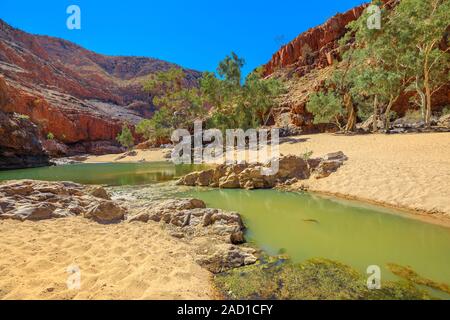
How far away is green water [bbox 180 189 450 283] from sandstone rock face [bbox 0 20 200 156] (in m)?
43.7

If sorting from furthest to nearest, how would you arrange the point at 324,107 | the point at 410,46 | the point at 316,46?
the point at 316,46
the point at 324,107
the point at 410,46

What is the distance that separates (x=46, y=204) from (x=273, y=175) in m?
9.93

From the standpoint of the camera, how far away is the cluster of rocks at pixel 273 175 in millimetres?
13094

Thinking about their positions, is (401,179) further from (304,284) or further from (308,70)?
(308,70)

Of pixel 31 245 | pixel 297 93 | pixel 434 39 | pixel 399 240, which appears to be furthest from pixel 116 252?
pixel 297 93

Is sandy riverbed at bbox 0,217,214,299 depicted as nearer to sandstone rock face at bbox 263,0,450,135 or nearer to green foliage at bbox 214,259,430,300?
green foliage at bbox 214,259,430,300

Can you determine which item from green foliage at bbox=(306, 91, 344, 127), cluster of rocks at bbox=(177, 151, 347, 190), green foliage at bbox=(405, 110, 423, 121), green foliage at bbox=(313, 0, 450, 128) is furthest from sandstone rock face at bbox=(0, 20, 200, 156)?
green foliage at bbox=(405, 110, 423, 121)

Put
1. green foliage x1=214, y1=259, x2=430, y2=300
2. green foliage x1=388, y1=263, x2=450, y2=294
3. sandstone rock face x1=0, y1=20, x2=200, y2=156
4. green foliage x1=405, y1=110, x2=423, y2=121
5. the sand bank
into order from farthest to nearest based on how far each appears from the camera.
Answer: sandstone rock face x1=0, y1=20, x2=200, y2=156, green foliage x1=405, y1=110, x2=423, y2=121, the sand bank, green foliage x1=388, y1=263, x2=450, y2=294, green foliage x1=214, y1=259, x2=430, y2=300

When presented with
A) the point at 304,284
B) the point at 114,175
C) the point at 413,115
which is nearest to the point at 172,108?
the point at 114,175

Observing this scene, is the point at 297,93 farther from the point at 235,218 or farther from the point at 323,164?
the point at 235,218

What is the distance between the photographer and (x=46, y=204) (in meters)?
7.12

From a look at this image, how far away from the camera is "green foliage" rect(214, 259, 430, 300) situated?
3.78 metres

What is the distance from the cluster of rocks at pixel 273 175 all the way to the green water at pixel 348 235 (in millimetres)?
3018

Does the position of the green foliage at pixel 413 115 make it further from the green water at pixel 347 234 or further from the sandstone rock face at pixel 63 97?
the sandstone rock face at pixel 63 97
